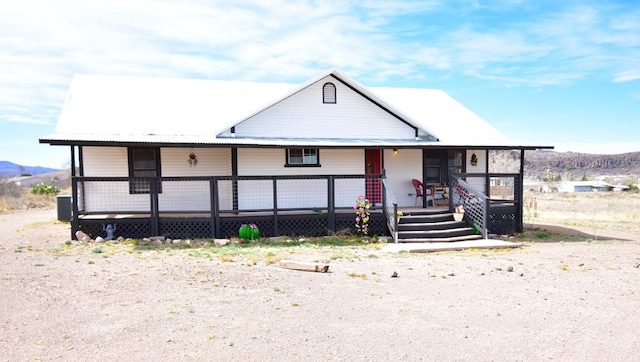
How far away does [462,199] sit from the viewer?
Result: 48.4ft

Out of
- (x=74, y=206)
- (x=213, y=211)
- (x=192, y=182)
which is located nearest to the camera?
(x=74, y=206)

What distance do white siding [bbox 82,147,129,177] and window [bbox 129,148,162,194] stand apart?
206 mm

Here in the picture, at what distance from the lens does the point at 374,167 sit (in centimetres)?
1658

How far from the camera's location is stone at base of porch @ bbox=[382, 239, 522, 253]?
38.8ft

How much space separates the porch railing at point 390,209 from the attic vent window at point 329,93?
145 inches

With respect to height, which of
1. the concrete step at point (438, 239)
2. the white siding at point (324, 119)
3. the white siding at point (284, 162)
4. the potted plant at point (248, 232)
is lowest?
the concrete step at point (438, 239)

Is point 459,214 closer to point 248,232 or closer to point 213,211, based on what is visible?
point 248,232

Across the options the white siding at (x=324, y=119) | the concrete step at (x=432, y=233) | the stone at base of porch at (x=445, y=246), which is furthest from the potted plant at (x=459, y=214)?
the white siding at (x=324, y=119)

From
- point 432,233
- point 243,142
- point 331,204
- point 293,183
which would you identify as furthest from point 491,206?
point 243,142

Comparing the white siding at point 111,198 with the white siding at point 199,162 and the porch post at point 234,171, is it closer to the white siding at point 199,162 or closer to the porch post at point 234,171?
the white siding at point 199,162

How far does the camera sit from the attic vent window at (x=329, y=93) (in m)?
16.0

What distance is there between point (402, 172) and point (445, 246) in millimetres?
5019

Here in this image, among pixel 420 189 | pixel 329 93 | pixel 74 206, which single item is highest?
pixel 329 93

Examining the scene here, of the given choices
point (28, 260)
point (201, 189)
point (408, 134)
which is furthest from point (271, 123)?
point (28, 260)
